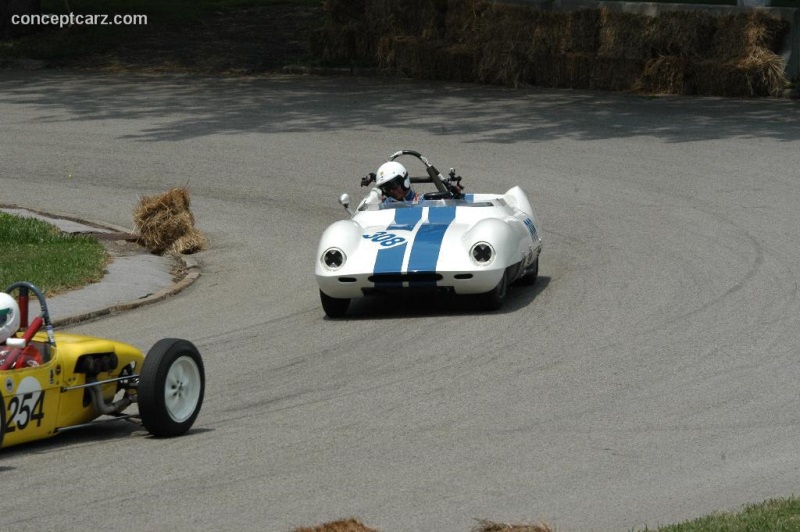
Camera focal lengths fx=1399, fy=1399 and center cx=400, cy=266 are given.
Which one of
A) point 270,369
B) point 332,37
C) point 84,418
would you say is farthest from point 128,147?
point 84,418

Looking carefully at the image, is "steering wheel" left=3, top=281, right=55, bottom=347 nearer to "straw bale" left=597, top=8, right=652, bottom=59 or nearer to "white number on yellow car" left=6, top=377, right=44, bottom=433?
"white number on yellow car" left=6, top=377, right=44, bottom=433

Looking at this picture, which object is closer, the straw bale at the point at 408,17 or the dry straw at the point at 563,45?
the dry straw at the point at 563,45

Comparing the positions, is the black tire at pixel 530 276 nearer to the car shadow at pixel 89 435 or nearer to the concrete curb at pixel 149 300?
the concrete curb at pixel 149 300

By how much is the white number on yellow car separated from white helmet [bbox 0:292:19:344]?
12.0 inches

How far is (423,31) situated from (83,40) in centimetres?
830

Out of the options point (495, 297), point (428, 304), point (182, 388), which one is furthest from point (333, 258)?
point (182, 388)

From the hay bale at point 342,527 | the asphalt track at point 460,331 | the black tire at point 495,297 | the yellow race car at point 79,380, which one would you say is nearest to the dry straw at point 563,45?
the asphalt track at point 460,331

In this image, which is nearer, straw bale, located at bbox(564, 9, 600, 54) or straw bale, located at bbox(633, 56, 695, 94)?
straw bale, located at bbox(633, 56, 695, 94)

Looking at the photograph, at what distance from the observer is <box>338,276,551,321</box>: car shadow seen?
40.4ft

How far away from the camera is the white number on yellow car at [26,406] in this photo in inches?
303

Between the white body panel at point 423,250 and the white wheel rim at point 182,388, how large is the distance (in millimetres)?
3539

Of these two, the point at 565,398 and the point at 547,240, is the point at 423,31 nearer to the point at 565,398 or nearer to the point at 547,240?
the point at 547,240

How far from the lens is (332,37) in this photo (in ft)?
93.0

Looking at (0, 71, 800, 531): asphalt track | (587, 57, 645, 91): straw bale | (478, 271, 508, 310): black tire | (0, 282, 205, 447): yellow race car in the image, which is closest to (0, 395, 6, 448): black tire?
(0, 282, 205, 447): yellow race car
